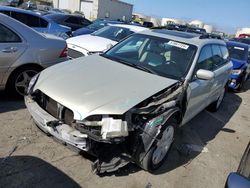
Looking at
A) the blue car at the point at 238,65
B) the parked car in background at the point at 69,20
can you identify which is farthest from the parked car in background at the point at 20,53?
the parked car in background at the point at 69,20

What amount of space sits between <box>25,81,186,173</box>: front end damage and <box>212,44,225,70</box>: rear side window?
2277 millimetres

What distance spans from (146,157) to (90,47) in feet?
15.7

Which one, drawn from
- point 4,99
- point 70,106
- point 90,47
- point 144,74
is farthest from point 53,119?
point 90,47

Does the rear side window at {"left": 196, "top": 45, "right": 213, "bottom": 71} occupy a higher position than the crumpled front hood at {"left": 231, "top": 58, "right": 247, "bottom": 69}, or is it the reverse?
the rear side window at {"left": 196, "top": 45, "right": 213, "bottom": 71}

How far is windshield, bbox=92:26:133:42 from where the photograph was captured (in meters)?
8.92

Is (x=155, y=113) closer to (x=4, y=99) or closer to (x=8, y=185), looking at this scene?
(x=8, y=185)

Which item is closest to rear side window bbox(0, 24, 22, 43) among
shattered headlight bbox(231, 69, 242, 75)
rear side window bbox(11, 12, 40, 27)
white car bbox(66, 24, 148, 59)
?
white car bbox(66, 24, 148, 59)

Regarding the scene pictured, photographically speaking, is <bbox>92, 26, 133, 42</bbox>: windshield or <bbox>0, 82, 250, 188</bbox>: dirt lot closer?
<bbox>0, 82, 250, 188</bbox>: dirt lot

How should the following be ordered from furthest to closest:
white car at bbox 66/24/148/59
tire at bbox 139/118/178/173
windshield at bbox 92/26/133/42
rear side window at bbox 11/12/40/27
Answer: windshield at bbox 92/26/133/42, rear side window at bbox 11/12/40/27, white car at bbox 66/24/148/59, tire at bbox 139/118/178/173

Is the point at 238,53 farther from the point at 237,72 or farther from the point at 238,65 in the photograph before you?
the point at 237,72

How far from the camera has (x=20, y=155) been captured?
12.0 feet

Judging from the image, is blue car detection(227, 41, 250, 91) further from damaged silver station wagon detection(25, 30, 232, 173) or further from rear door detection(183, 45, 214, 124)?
damaged silver station wagon detection(25, 30, 232, 173)

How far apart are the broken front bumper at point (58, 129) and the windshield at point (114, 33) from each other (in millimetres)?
5588

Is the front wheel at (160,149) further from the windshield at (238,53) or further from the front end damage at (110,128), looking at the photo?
the windshield at (238,53)
